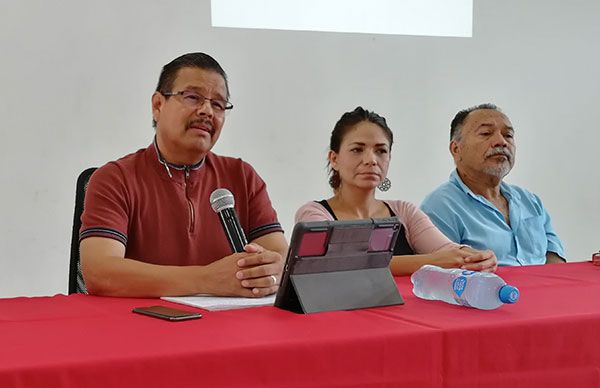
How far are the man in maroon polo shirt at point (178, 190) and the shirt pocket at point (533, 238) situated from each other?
3.28ft

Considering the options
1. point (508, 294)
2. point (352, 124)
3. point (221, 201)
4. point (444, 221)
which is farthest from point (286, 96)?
point (508, 294)

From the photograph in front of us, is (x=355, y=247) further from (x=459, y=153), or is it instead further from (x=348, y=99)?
(x=348, y=99)

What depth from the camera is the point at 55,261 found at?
3182 millimetres

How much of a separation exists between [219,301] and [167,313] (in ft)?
0.53

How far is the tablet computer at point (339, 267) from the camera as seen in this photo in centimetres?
130

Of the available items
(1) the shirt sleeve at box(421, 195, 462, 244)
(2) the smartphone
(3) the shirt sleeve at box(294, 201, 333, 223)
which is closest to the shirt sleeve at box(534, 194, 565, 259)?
(1) the shirt sleeve at box(421, 195, 462, 244)

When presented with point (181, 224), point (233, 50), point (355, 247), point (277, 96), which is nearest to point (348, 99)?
point (277, 96)

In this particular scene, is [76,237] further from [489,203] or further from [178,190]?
[489,203]

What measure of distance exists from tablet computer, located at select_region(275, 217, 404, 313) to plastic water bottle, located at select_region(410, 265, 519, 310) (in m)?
0.10

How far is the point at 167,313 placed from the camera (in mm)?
1281

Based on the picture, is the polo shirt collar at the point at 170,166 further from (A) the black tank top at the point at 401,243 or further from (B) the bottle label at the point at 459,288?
(B) the bottle label at the point at 459,288

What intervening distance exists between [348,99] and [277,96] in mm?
368

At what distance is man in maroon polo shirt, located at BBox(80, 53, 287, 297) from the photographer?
6.03 feet

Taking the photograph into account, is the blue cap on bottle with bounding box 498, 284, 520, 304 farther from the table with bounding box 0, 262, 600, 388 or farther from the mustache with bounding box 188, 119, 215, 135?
→ the mustache with bounding box 188, 119, 215, 135
